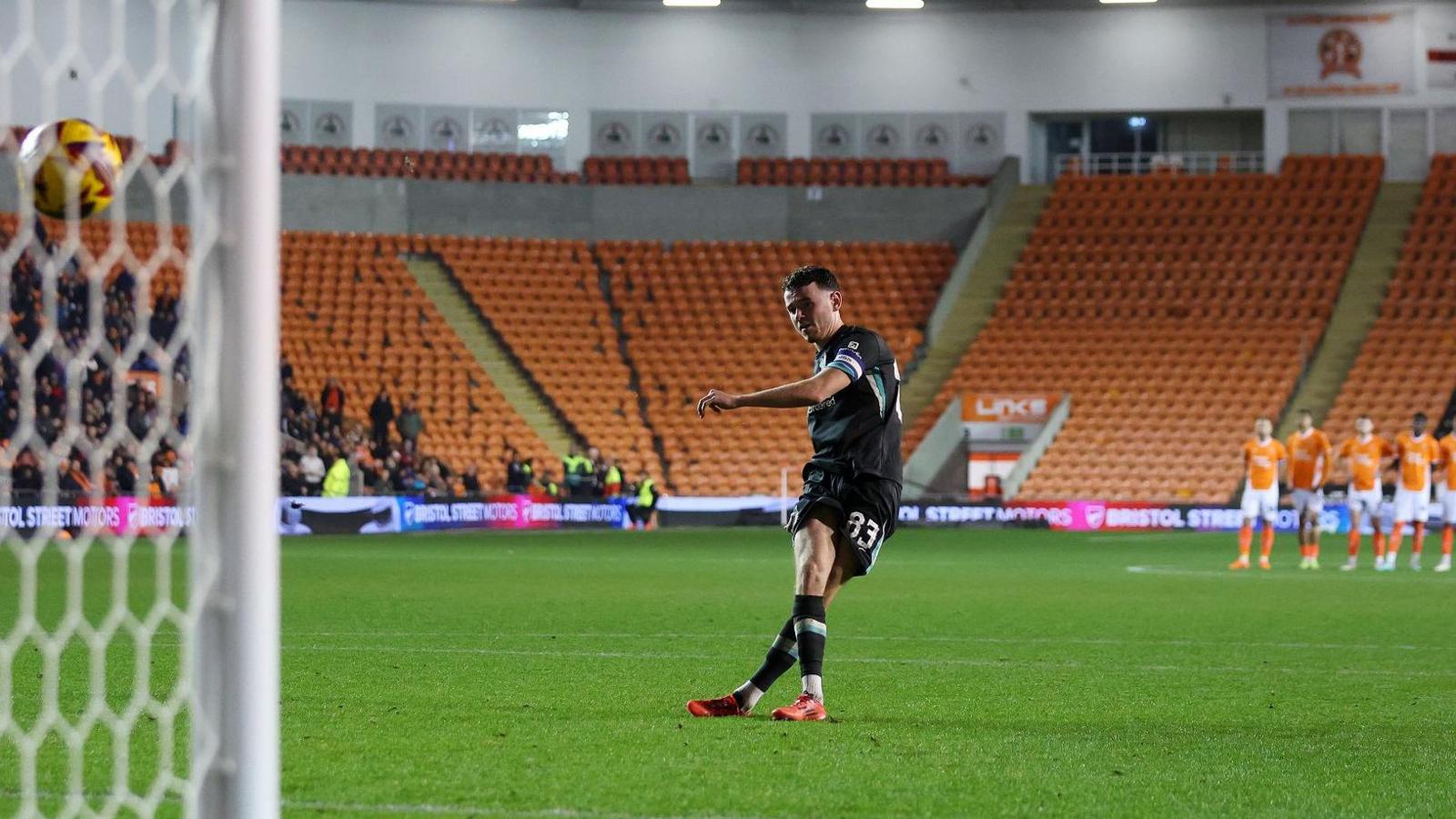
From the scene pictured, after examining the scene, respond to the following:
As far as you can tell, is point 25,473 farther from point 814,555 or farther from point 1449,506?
point 814,555

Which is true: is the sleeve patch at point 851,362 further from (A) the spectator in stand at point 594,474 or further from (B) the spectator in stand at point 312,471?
(A) the spectator in stand at point 594,474

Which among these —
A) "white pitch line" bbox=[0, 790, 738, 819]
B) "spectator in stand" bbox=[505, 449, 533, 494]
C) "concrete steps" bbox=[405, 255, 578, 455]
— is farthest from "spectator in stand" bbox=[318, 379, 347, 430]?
"white pitch line" bbox=[0, 790, 738, 819]

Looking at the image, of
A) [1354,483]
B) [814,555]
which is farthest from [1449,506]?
[814,555]

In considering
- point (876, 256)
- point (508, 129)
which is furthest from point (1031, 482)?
point (508, 129)

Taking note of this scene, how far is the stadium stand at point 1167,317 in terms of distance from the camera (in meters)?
32.8

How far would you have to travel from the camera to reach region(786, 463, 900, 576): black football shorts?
7633 millimetres

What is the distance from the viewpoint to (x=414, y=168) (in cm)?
3791

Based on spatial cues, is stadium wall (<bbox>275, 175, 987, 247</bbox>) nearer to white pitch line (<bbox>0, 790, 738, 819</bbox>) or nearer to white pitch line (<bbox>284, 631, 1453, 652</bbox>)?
white pitch line (<bbox>284, 631, 1453, 652</bbox>)

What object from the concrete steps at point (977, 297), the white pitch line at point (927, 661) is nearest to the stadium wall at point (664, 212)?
the concrete steps at point (977, 297)

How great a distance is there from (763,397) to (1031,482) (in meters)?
26.1

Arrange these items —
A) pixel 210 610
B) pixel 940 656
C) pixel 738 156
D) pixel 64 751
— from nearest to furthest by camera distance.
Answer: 1. pixel 210 610
2. pixel 64 751
3. pixel 940 656
4. pixel 738 156

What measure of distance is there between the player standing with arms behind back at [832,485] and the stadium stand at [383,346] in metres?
24.5

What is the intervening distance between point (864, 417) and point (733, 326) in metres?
28.8

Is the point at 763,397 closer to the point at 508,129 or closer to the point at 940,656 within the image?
the point at 940,656
